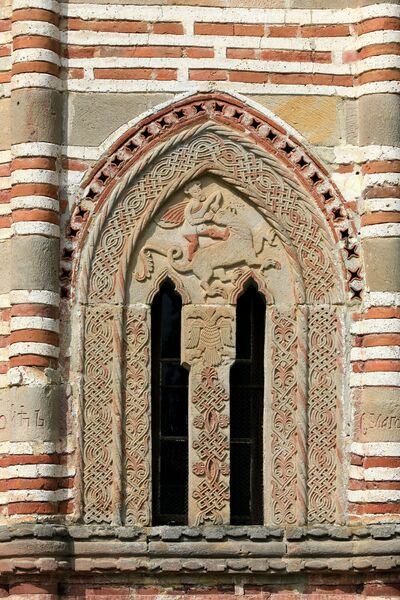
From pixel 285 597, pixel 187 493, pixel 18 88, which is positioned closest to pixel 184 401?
pixel 187 493

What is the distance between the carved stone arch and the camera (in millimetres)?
17656

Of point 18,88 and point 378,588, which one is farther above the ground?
point 18,88

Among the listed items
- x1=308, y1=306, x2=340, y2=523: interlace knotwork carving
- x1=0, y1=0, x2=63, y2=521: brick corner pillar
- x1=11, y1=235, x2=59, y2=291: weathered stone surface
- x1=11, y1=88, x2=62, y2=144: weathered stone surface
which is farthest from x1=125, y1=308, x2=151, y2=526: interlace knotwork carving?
x1=11, y1=88, x2=62, y2=144: weathered stone surface

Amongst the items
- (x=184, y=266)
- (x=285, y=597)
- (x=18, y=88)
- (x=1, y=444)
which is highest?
(x=18, y=88)

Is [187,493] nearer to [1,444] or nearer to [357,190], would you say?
[1,444]

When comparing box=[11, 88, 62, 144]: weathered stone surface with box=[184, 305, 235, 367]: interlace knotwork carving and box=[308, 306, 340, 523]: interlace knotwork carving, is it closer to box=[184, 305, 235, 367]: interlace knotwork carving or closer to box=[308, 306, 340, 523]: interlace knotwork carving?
box=[184, 305, 235, 367]: interlace knotwork carving

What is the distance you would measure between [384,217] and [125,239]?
7.38 feet

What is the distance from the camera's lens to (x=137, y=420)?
58.1 feet

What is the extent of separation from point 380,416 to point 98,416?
7.88 ft

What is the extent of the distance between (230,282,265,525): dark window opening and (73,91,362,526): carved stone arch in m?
0.17

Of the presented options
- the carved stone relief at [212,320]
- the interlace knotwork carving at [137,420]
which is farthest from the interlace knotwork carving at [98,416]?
the interlace knotwork carving at [137,420]

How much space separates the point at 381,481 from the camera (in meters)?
17.5

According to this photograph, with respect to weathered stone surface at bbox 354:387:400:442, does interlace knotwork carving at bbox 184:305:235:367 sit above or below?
above

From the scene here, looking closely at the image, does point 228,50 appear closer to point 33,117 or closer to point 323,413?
point 33,117
